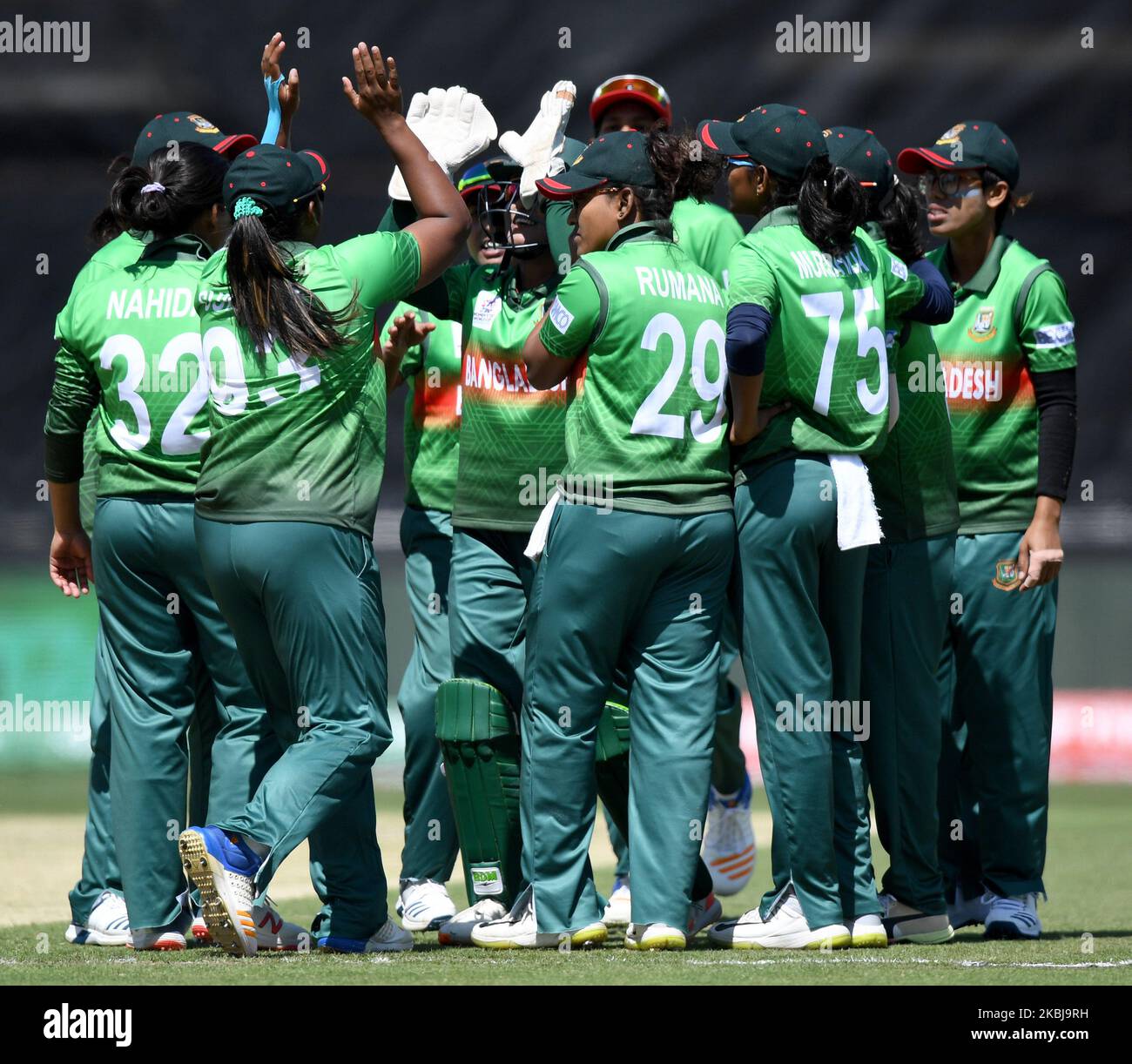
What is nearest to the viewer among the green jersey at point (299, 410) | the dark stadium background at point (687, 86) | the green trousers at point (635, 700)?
the green jersey at point (299, 410)

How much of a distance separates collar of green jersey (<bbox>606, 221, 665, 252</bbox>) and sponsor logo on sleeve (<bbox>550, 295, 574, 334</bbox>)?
0.74 feet

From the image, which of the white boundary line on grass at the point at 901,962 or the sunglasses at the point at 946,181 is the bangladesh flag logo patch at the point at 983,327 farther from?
the white boundary line on grass at the point at 901,962

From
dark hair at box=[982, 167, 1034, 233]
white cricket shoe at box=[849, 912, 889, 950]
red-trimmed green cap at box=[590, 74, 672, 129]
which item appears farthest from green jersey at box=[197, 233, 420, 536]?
red-trimmed green cap at box=[590, 74, 672, 129]

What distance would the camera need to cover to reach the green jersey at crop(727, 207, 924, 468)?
4.14m

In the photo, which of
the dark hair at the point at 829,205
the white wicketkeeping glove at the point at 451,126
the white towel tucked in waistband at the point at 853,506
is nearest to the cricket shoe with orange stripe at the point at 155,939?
the white towel tucked in waistband at the point at 853,506

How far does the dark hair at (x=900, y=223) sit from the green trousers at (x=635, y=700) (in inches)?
33.3

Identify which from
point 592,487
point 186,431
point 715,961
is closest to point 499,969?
point 715,961

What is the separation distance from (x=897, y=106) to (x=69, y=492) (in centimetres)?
660

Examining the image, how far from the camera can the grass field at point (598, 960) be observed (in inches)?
142

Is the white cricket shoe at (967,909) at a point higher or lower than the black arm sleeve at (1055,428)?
lower

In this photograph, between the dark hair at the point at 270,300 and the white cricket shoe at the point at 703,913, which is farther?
the white cricket shoe at the point at 703,913

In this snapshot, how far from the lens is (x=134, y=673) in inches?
170

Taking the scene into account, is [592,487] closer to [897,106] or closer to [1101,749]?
[1101,749]

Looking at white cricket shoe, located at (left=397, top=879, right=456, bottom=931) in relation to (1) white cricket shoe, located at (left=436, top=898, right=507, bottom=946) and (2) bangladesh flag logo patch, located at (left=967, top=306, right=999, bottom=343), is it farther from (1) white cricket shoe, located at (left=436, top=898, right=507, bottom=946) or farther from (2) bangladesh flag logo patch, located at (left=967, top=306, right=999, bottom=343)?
(2) bangladesh flag logo patch, located at (left=967, top=306, right=999, bottom=343)
